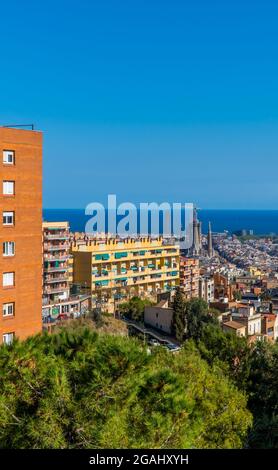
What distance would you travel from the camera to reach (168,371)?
7.63 metres

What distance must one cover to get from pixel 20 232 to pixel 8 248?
1.55 ft

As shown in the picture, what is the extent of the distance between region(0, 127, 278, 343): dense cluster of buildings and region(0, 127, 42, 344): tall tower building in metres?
0.02

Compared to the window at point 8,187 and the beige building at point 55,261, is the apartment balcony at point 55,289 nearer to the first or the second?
the beige building at point 55,261

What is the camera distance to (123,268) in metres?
44.6

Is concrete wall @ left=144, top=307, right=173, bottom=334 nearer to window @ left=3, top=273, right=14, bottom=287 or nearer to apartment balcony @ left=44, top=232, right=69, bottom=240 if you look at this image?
apartment balcony @ left=44, top=232, right=69, bottom=240

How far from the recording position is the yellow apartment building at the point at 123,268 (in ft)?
138

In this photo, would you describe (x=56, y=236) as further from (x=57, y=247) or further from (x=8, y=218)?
(x=8, y=218)

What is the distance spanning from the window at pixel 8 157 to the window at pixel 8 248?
175cm

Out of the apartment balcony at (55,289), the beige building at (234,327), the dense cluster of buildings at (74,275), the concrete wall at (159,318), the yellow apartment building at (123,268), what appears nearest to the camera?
the dense cluster of buildings at (74,275)

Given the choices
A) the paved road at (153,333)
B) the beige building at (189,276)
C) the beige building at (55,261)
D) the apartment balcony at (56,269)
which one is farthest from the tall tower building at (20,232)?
the beige building at (189,276)

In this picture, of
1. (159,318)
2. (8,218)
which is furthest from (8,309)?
(159,318)
